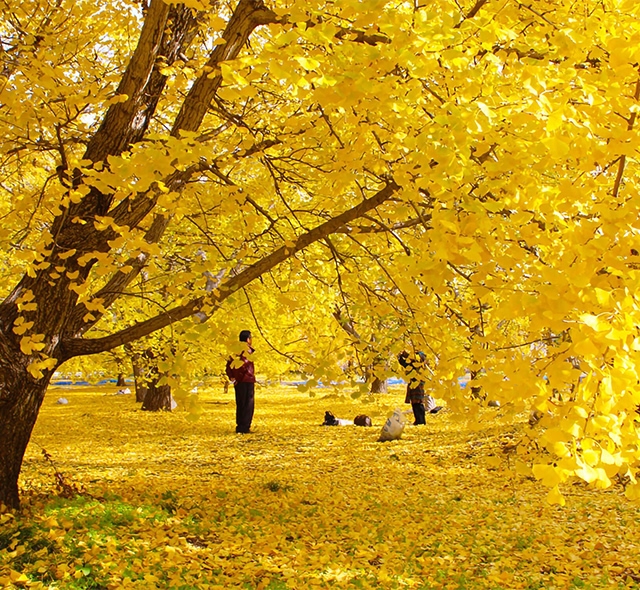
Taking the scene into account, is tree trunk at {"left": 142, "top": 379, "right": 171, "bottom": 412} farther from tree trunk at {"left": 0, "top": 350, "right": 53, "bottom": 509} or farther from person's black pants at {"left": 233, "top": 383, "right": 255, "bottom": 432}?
tree trunk at {"left": 0, "top": 350, "right": 53, "bottom": 509}

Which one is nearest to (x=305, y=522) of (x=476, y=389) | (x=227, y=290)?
(x=227, y=290)

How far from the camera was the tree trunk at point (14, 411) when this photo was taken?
4500 millimetres

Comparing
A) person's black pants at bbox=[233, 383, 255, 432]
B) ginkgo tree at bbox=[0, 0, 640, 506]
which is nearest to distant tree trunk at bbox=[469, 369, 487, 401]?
ginkgo tree at bbox=[0, 0, 640, 506]

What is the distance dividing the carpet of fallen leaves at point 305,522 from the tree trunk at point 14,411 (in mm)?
294

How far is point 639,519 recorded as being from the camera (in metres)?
5.73

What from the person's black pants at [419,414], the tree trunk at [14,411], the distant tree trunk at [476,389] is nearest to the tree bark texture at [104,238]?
the tree trunk at [14,411]

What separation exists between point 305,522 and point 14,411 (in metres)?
2.74

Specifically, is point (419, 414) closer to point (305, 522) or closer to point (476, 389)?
point (305, 522)

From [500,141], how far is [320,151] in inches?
116

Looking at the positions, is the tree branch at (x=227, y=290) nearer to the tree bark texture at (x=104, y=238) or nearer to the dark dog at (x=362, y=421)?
the tree bark texture at (x=104, y=238)

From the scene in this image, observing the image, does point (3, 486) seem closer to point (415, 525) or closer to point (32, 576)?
point (32, 576)

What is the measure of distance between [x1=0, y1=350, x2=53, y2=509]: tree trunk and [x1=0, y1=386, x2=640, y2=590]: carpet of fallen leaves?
0.29 m

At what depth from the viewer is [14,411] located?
4.63 metres

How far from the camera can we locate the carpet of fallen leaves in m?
4.02
